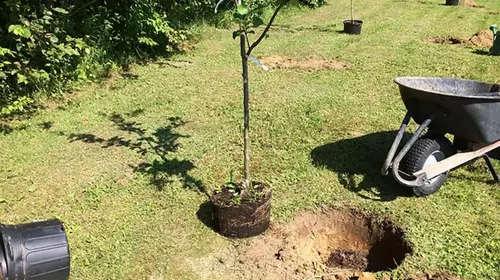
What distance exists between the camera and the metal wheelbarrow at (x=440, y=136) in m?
3.35

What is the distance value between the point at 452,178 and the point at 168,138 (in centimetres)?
286

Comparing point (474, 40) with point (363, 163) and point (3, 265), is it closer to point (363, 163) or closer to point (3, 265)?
point (363, 163)

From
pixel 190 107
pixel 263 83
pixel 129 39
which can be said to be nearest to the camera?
pixel 190 107

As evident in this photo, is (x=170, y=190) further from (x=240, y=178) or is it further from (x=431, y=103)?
(x=431, y=103)

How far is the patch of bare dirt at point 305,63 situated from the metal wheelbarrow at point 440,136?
3.52m

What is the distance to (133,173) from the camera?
14.2ft

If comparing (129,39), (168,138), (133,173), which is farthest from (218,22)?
(129,39)

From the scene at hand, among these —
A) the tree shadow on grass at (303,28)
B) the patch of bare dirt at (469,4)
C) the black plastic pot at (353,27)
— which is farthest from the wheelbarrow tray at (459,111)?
the patch of bare dirt at (469,4)

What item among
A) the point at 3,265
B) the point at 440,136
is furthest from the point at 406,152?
the point at 3,265

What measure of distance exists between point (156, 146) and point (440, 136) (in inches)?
106

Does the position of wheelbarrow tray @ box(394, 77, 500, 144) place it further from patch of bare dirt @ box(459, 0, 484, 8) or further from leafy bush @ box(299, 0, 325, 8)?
patch of bare dirt @ box(459, 0, 484, 8)

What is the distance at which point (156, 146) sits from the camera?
482 centimetres

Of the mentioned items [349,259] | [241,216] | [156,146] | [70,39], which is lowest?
[349,259]

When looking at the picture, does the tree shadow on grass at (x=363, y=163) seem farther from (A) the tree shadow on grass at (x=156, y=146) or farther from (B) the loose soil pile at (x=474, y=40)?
(B) the loose soil pile at (x=474, y=40)
